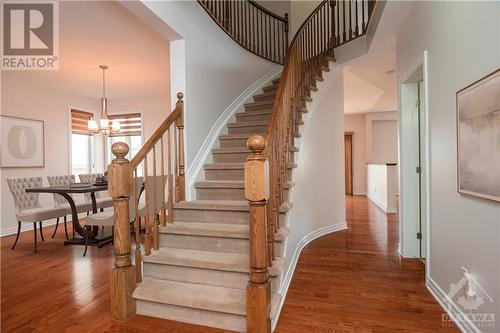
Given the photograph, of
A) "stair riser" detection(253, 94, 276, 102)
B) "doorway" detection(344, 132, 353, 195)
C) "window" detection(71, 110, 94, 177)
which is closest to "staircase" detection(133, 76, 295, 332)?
"stair riser" detection(253, 94, 276, 102)

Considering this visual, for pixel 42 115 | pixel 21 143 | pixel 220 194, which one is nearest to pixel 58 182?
pixel 21 143

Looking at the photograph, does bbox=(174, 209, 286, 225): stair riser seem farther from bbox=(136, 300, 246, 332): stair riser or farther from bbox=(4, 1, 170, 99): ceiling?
bbox=(4, 1, 170, 99): ceiling

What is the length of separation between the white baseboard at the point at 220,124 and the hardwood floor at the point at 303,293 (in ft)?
4.55

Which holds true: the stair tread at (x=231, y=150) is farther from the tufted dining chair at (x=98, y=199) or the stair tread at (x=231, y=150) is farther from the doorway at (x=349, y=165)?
the doorway at (x=349, y=165)

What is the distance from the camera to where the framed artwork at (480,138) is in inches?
60.9

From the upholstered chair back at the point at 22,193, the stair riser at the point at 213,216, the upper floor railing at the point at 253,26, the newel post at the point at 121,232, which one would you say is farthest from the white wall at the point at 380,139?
the upholstered chair back at the point at 22,193

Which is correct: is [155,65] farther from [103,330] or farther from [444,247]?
[444,247]

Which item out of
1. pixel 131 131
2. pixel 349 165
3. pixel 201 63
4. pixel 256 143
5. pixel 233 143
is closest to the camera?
pixel 256 143

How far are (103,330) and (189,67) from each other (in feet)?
8.40

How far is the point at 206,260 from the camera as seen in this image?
2254 mm

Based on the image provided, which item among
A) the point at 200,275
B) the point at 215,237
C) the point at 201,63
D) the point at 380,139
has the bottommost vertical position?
the point at 200,275

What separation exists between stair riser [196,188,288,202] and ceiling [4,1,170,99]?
206cm

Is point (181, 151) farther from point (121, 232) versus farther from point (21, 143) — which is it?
point (21, 143)

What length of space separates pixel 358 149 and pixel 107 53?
7588 mm
